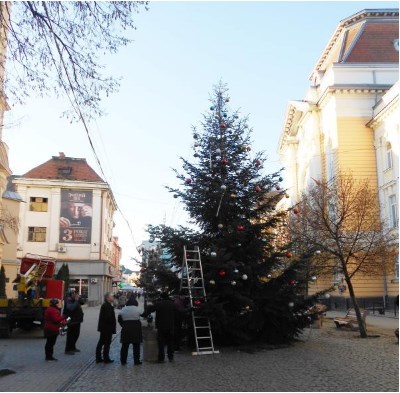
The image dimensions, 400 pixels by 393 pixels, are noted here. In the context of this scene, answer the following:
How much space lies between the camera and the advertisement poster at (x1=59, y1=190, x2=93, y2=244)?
53.5 metres

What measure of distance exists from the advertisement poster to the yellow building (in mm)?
24258

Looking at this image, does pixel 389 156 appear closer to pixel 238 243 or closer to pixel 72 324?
pixel 238 243

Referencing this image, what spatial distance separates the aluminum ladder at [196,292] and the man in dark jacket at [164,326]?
45.1 inches

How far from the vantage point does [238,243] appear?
14492 millimetres

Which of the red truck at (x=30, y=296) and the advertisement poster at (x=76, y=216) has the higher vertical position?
the advertisement poster at (x=76, y=216)

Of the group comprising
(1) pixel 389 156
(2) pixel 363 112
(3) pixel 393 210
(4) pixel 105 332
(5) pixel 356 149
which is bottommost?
(4) pixel 105 332

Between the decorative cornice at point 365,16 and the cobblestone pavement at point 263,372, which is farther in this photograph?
the decorative cornice at point 365,16

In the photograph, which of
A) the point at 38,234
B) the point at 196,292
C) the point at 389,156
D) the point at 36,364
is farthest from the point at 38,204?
the point at 36,364

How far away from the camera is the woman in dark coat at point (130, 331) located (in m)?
11.7

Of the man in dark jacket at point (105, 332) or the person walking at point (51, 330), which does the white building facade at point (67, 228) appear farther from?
the man in dark jacket at point (105, 332)

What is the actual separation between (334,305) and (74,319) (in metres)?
27.6

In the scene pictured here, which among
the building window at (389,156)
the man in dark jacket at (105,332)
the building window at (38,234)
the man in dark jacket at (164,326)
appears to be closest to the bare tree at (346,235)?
the man in dark jacket at (164,326)

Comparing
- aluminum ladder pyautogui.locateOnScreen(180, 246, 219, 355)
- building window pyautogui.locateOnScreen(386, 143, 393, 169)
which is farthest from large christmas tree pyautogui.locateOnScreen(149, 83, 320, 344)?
building window pyautogui.locateOnScreen(386, 143, 393, 169)

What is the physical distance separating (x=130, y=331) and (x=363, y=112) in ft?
110
